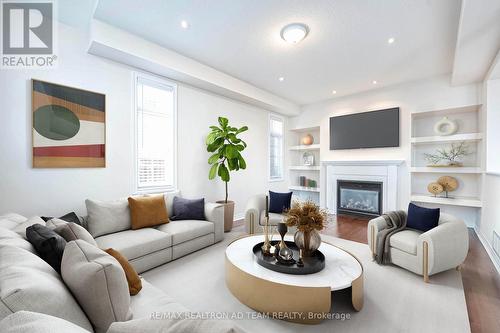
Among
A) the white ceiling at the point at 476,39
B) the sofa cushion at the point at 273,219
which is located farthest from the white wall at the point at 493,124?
the sofa cushion at the point at 273,219

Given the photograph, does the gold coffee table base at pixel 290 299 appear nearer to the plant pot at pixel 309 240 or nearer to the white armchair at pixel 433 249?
the plant pot at pixel 309 240

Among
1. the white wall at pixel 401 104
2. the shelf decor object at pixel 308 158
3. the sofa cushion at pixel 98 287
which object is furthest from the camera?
the shelf decor object at pixel 308 158

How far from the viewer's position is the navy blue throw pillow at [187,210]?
11.0ft

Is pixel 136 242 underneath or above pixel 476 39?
underneath

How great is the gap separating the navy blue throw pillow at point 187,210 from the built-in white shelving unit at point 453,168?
435cm

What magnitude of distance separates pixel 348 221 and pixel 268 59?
3.80 metres

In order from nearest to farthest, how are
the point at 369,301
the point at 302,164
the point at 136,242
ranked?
the point at 369,301 < the point at 136,242 < the point at 302,164

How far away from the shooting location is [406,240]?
2553mm

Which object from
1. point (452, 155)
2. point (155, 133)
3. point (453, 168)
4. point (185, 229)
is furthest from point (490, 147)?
point (155, 133)

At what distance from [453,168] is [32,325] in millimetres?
5784

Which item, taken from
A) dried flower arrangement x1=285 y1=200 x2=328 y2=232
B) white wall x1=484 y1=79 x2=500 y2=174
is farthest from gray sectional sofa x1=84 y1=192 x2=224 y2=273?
white wall x1=484 y1=79 x2=500 y2=174

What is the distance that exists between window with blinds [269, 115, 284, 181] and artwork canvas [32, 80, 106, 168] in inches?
158

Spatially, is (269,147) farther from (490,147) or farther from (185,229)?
(490,147)

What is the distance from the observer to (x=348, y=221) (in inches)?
195
